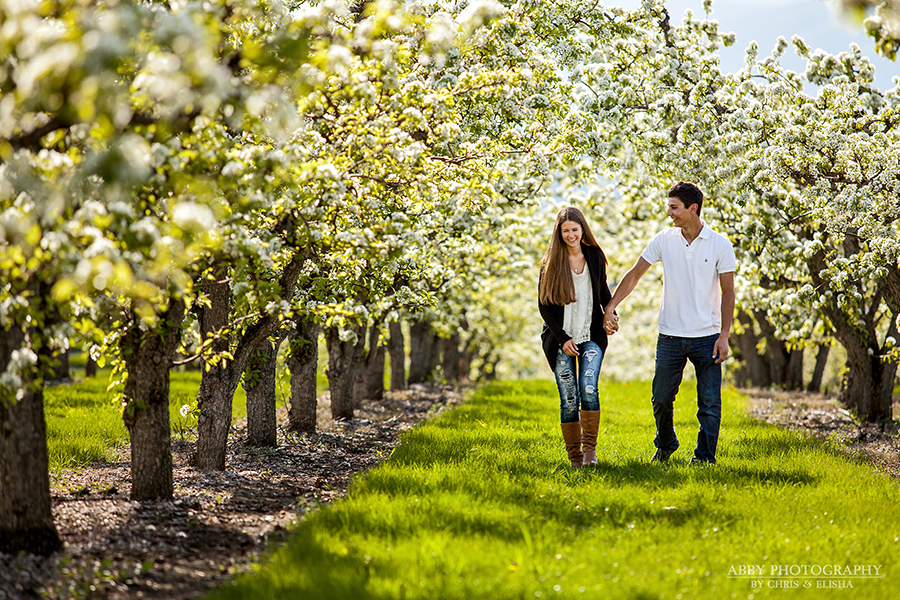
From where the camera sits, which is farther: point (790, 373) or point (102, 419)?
point (790, 373)

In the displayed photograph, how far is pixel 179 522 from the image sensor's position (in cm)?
596

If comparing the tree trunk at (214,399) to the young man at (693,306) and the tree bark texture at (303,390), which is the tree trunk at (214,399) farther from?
the young man at (693,306)

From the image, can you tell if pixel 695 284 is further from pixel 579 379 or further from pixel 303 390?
pixel 303 390

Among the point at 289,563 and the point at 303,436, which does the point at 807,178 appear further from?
the point at 289,563

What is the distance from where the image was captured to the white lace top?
7.38m

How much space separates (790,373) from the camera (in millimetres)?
23141

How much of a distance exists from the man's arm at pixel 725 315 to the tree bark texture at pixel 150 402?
16.7ft

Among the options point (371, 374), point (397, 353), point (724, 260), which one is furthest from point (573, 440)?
point (397, 353)

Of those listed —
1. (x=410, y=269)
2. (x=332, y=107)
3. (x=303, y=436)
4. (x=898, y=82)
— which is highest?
(x=898, y=82)

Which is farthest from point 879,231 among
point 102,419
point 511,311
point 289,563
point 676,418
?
point 511,311

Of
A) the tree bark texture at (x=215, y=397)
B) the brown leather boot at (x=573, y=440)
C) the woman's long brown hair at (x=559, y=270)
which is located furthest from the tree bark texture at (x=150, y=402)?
the brown leather boot at (x=573, y=440)

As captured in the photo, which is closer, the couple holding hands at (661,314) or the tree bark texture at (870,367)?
the couple holding hands at (661,314)

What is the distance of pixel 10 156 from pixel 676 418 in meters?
11.0

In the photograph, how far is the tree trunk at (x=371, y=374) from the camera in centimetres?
1780
